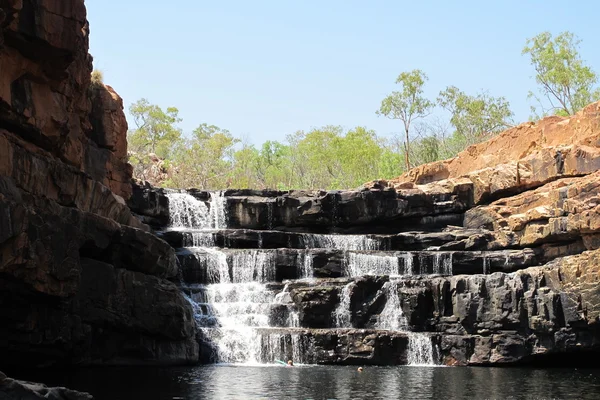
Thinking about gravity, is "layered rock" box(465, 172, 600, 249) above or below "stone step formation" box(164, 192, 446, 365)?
above

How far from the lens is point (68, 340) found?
29.5 metres

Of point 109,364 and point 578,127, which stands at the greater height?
point 578,127

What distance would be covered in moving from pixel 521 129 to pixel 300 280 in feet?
64.4

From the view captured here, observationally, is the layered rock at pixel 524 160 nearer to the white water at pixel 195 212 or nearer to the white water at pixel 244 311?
the white water at pixel 195 212

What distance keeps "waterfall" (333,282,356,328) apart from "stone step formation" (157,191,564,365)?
0.04m

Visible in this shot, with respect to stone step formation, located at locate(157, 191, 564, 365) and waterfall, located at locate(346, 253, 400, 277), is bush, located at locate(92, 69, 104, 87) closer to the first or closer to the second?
stone step formation, located at locate(157, 191, 564, 365)

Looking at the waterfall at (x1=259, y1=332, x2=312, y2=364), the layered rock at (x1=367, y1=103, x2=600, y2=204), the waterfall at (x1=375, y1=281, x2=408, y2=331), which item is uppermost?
the layered rock at (x1=367, y1=103, x2=600, y2=204)

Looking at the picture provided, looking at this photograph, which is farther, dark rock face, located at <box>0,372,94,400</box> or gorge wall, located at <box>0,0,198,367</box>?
gorge wall, located at <box>0,0,198,367</box>

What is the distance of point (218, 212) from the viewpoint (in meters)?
49.2

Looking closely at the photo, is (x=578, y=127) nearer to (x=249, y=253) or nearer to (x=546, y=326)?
(x=546, y=326)

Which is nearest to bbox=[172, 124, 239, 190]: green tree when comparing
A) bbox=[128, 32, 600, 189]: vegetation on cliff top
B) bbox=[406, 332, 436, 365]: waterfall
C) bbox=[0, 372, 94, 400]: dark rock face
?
bbox=[128, 32, 600, 189]: vegetation on cliff top

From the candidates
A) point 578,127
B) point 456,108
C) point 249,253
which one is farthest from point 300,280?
point 456,108

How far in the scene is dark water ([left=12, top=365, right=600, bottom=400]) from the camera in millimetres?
24703

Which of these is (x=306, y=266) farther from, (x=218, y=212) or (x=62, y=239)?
(x=62, y=239)
